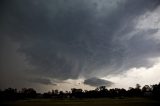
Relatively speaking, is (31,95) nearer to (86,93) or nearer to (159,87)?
(86,93)

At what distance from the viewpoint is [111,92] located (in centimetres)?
18788

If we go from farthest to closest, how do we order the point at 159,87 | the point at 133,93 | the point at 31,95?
the point at 31,95 → the point at 133,93 → the point at 159,87

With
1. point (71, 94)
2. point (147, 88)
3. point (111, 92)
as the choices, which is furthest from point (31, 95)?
point (147, 88)

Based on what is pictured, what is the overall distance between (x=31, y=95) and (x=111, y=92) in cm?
7421

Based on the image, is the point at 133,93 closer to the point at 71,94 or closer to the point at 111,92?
the point at 111,92

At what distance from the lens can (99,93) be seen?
184 metres

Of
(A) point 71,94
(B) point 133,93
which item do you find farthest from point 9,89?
(B) point 133,93

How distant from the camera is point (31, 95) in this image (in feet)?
643

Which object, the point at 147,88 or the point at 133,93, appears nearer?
the point at 133,93

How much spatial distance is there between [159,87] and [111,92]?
49.3 m

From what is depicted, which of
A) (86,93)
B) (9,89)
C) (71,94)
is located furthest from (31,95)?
(86,93)

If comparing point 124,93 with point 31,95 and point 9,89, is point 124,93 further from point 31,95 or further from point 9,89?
point 9,89

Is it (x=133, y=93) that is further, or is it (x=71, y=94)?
(x=71, y=94)

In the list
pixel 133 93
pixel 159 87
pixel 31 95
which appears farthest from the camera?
pixel 31 95
